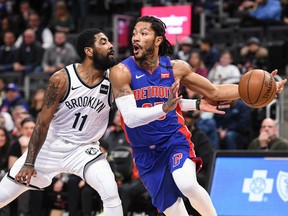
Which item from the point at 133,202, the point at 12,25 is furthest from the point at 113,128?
the point at 12,25

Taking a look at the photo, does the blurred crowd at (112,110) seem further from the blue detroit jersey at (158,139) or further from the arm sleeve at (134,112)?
the arm sleeve at (134,112)

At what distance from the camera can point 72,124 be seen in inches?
310

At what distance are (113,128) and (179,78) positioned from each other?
4.53 metres

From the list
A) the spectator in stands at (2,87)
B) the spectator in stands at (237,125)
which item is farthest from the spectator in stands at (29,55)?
the spectator in stands at (237,125)

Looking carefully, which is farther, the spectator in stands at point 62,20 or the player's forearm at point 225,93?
the spectator in stands at point 62,20

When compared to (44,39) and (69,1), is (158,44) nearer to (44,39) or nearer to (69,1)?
(44,39)

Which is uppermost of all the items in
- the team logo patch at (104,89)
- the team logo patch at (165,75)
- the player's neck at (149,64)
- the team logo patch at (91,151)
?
the player's neck at (149,64)

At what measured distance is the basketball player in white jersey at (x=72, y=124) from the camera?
774 centimetres

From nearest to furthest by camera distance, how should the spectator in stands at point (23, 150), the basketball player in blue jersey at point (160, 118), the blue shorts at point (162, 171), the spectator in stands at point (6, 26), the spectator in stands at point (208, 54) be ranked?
the basketball player in blue jersey at point (160, 118)
the blue shorts at point (162, 171)
the spectator in stands at point (23, 150)
the spectator in stands at point (208, 54)
the spectator in stands at point (6, 26)

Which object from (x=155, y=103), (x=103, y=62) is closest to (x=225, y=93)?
(x=155, y=103)

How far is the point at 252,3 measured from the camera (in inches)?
695

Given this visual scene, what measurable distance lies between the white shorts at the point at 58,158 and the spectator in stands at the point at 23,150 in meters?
3.59

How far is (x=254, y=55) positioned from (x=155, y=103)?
7.41 m

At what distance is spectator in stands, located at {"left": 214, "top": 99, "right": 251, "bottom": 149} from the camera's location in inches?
495
